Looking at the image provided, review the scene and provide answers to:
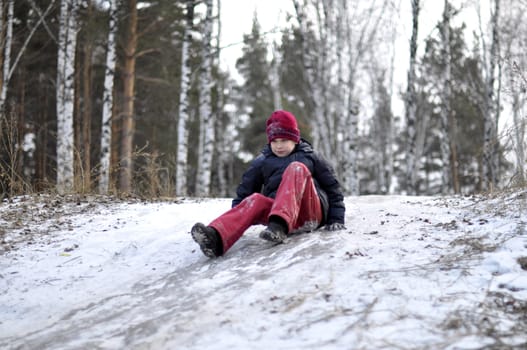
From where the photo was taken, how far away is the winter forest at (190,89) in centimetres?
733

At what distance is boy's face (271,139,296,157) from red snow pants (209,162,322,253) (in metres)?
0.35

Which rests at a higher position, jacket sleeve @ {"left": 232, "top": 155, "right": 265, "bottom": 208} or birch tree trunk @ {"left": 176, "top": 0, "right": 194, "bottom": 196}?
birch tree trunk @ {"left": 176, "top": 0, "right": 194, "bottom": 196}

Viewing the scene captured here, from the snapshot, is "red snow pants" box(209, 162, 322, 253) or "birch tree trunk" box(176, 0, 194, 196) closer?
"red snow pants" box(209, 162, 322, 253)

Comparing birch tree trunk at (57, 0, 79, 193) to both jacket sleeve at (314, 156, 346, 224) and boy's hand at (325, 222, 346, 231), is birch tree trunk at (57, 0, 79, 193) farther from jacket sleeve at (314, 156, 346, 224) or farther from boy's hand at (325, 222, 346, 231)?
boy's hand at (325, 222, 346, 231)

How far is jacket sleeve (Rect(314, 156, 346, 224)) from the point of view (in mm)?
3643

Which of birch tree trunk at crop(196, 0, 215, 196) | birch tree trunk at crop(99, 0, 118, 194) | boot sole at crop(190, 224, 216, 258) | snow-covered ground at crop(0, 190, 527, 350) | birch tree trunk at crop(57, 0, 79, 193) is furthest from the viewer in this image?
birch tree trunk at crop(196, 0, 215, 196)

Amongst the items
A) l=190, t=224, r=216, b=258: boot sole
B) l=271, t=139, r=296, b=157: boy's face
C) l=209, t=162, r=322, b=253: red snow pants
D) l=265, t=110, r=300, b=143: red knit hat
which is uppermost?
l=265, t=110, r=300, b=143: red knit hat

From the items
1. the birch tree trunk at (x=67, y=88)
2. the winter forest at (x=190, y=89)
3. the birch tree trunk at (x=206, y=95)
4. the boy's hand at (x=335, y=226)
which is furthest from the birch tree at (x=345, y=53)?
the boy's hand at (x=335, y=226)

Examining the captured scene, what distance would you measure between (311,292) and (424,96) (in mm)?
A: 19234

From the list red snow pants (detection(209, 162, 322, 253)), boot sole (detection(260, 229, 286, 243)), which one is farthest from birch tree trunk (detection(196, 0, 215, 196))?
boot sole (detection(260, 229, 286, 243))

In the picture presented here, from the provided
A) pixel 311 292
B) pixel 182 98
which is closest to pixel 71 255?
pixel 311 292

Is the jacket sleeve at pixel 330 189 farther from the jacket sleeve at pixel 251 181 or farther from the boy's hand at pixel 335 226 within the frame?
the jacket sleeve at pixel 251 181

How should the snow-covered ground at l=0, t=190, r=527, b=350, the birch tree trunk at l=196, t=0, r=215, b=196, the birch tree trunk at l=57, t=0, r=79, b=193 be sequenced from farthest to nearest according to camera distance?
1. the birch tree trunk at l=196, t=0, r=215, b=196
2. the birch tree trunk at l=57, t=0, r=79, b=193
3. the snow-covered ground at l=0, t=190, r=527, b=350

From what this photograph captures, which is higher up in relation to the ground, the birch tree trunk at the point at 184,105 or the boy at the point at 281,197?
the birch tree trunk at the point at 184,105
